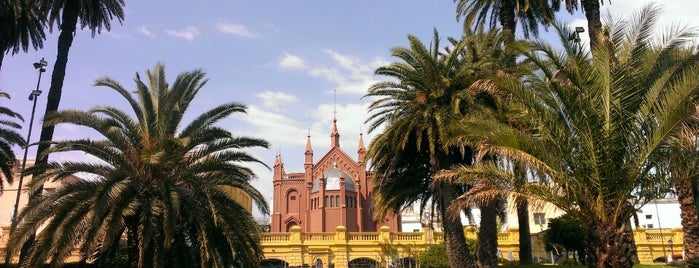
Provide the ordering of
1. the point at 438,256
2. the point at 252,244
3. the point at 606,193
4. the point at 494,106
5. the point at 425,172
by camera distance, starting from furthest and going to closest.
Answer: the point at 438,256 < the point at 425,172 < the point at 494,106 < the point at 252,244 < the point at 606,193

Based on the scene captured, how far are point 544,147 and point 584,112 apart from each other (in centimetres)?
105

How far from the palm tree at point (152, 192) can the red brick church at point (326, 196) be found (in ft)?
172

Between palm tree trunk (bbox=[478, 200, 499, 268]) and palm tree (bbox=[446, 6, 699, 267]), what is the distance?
24.2ft

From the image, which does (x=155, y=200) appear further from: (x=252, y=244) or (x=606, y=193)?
(x=606, y=193)

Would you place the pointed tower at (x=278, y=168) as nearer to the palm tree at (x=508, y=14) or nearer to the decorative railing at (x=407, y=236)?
the decorative railing at (x=407, y=236)

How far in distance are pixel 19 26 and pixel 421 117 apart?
55.4 feet

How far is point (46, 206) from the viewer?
14.8m

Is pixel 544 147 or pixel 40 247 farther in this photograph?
pixel 40 247

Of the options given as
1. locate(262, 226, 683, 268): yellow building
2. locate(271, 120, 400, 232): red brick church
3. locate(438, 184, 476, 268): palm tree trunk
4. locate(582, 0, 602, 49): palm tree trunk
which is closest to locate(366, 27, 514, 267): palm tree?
locate(438, 184, 476, 268): palm tree trunk

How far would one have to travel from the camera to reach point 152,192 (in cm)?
1563

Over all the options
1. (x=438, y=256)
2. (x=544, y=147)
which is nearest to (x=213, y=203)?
(x=544, y=147)

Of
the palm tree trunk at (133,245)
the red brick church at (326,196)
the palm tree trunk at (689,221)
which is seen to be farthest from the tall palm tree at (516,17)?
the red brick church at (326,196)

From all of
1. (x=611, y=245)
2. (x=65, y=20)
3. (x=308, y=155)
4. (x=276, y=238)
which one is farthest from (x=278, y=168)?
(x=611, y=245)

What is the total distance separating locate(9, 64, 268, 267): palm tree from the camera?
14.4 meters
